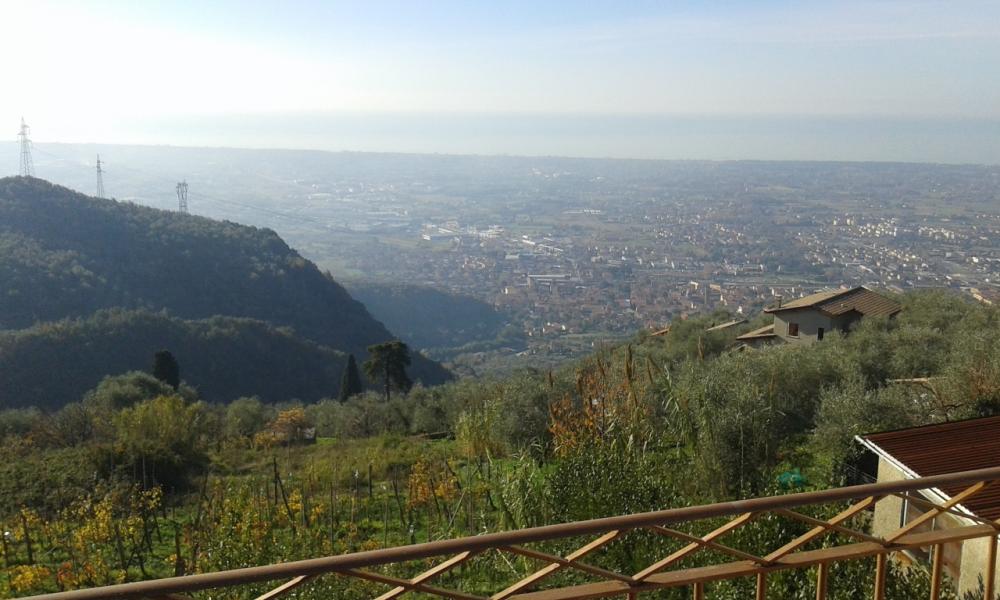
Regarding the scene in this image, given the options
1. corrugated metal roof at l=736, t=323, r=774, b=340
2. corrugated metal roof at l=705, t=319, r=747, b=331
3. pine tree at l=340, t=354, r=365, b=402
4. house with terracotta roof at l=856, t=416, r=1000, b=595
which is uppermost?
house with terracotta roof at l=856, t=416, r=1000, b=595

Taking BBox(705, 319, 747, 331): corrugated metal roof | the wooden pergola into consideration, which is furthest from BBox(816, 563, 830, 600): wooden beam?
BBox(705, 319, 747, 331): corrugated metal roof

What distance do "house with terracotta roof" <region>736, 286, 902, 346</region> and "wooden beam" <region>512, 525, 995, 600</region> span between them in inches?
815

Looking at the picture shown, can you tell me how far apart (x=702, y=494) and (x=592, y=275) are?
6599 centimetres

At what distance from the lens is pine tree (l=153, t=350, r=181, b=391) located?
2628cm

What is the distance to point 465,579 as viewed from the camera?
6480mm

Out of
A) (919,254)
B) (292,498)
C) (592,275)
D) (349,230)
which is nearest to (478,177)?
(349,230)

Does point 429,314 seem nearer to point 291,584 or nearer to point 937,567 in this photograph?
point 937,567

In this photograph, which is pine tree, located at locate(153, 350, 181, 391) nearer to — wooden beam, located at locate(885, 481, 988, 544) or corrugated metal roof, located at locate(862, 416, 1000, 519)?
corrugated metal roof, located at locate(862, 416, 1000, 519)

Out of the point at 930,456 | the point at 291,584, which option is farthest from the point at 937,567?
the point at 930,456

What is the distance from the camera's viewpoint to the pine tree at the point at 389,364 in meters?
26.4

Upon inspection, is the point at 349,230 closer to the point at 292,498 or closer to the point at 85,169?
the point at 85,169

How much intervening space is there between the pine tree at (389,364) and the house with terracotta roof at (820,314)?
11.3 meters

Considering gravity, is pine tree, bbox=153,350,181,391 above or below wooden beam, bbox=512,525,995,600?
below

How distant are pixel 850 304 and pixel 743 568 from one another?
908 inches
